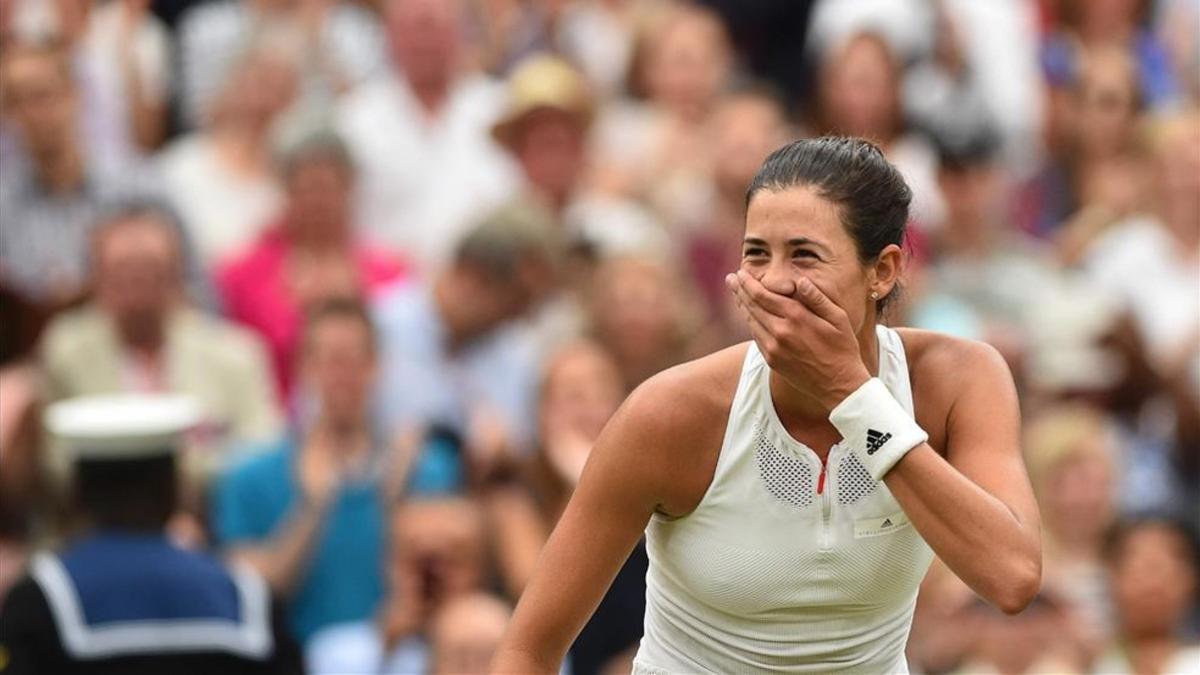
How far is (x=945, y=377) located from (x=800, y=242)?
455 mm

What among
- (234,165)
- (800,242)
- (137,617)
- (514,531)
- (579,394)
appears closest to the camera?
(800,242)

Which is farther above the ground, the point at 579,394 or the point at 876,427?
the point at 876,427

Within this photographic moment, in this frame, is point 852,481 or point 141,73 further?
point 141,73

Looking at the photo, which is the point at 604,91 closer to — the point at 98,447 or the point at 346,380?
the point at 346,380

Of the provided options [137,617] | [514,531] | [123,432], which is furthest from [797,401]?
[514,531]

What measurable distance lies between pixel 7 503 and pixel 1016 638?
304 centimetres

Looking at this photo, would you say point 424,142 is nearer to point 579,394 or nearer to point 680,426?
point 579,394

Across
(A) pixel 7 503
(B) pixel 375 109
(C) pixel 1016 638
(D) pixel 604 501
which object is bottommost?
(C) pixel 1016 638

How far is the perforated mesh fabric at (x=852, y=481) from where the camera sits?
12.1 feet

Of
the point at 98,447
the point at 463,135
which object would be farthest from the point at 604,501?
the point at 463,135

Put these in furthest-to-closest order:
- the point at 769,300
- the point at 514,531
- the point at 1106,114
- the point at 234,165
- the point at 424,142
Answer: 1. the point at 1106,114
2. the point at 424,142
3. the point at 234,165
4. the point at 514,531
5. the point at 769,300

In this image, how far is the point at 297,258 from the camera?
26.7 feet

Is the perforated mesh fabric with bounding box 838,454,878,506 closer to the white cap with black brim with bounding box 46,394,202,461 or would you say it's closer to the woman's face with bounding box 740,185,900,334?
the woman's face with bounding box 740,185,900,334

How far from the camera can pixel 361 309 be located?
723 cm
